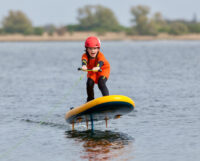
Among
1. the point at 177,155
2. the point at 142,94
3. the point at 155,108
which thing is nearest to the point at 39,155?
the point at 177,155

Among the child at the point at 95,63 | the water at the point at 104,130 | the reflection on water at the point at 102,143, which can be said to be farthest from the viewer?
the child at the point at 95,63

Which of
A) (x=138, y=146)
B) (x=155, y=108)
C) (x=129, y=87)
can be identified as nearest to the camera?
(x=138, y=146)

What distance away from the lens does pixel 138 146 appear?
14578mm

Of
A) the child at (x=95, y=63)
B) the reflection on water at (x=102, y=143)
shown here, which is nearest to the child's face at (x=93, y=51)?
the child at (x=95, y=63)

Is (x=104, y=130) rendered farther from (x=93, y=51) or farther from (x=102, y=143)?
(x=93, y=51)

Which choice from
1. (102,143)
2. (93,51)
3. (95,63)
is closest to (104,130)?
(102,143)

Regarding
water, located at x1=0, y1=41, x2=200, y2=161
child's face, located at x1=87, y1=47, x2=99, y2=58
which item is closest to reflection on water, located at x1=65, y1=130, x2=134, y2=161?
water, located at x1=0, y1=41, x2=200, y2=161

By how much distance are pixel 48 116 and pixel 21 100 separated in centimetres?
553

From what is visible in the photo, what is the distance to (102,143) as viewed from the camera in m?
15.2

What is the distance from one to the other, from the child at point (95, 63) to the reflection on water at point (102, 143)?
4.61 ft

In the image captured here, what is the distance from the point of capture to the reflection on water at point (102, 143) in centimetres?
1369

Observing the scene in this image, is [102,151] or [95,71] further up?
[95,71]

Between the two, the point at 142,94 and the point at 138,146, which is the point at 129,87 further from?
the point at 138,146

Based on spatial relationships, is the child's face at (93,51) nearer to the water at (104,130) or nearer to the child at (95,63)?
the child at (95,63)
